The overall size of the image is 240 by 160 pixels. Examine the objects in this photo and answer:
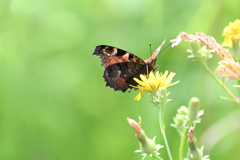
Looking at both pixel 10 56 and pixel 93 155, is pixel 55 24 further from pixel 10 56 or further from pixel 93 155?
pixel 93 155

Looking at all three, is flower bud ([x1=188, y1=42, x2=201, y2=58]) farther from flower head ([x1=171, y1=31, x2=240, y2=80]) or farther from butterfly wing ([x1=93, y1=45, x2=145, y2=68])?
butterfly wing ([x1=93, y1=45, x2=145, y2=68])

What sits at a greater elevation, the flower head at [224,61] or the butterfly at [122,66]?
the butterfly at [122,66]

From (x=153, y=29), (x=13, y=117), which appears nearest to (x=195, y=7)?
(x=153, y=29)

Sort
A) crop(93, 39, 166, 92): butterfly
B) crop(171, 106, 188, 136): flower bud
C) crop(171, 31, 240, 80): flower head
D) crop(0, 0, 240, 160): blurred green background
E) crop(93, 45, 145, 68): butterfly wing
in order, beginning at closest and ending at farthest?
crop(171, 31, 240, 80): flower head, crop(171, 106, 188, 136): flower bud, crop(93, 39, 166, 92): butterfly, crop(93, 45, 145, 68): butterfly wing, crop(0, 0, 240, 160): blurred green background

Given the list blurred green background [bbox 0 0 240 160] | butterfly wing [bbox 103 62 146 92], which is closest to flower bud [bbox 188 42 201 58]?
butterfly wing [bbox 103 62 146 92]

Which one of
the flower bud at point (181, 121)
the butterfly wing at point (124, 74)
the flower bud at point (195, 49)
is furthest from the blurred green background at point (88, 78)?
the flower bud at point (181, 121)

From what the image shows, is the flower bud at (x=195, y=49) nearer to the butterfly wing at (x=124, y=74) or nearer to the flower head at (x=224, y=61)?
the flower head at (x=224, y=61)

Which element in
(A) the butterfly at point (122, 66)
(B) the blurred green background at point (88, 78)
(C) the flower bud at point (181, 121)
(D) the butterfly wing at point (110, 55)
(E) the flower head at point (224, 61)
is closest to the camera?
(E) the flower head at point (224, 61)
